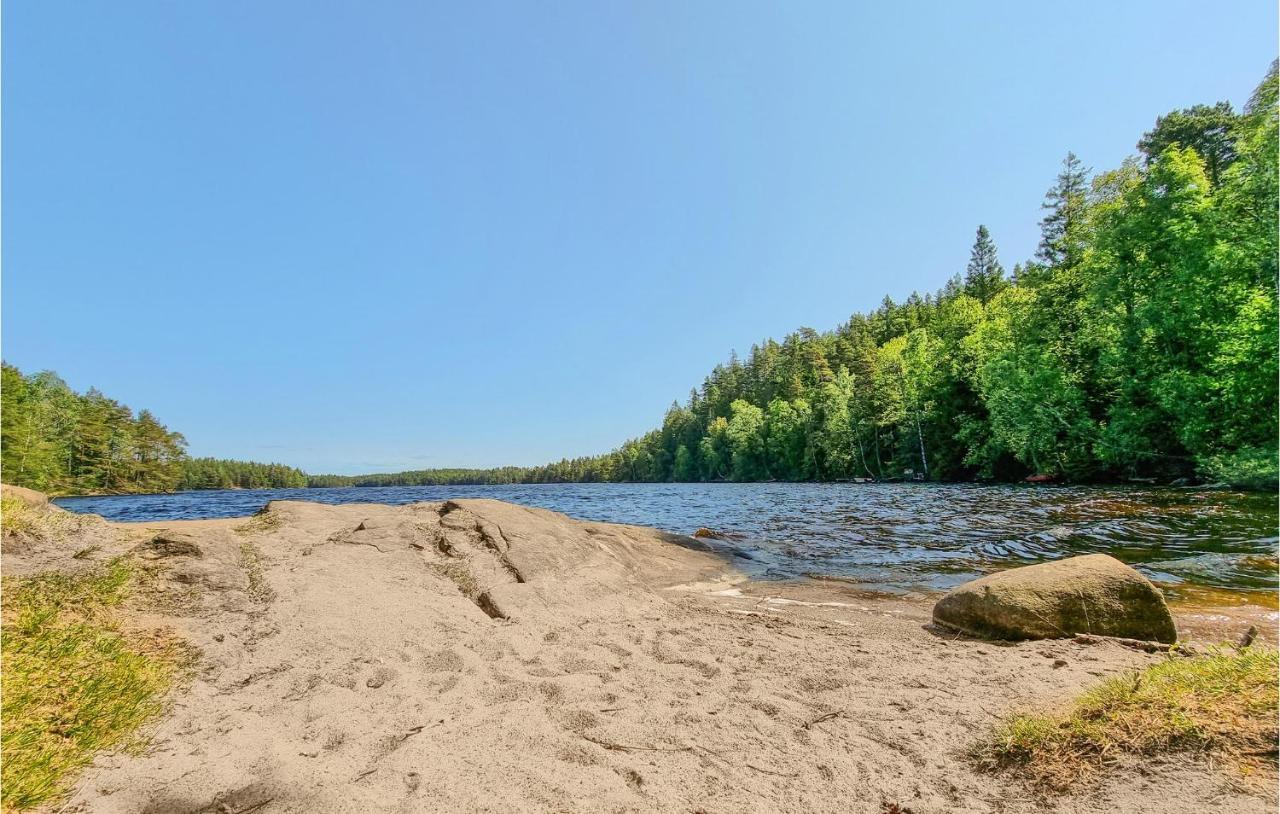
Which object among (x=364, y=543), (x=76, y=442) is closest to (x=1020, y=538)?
(x=364, y=543)

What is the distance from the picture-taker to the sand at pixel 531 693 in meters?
2.81

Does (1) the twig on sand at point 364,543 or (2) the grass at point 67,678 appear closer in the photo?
(2) the grass at point 67,678

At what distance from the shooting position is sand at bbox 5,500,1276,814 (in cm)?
281

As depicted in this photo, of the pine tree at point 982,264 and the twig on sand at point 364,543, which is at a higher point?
the pine tree at point 982,264

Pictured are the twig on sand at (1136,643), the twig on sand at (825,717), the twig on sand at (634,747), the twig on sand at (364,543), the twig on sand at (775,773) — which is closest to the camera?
the twig on sand at (775,773)

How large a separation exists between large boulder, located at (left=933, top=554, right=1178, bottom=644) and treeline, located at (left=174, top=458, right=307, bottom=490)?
12493 centimetres

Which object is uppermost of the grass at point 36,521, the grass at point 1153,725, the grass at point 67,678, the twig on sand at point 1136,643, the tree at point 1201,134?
the tree at point 1201,134

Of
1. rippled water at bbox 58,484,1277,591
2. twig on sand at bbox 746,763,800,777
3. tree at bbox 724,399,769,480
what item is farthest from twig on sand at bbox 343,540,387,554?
tree at bbox 724,399,769,480

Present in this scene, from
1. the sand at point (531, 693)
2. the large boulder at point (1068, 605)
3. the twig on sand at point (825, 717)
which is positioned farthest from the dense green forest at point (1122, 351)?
the twig on sand at point (825, 717)

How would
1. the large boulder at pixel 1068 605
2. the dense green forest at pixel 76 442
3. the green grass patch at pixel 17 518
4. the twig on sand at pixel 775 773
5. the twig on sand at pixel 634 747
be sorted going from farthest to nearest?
the dense green forest at pixel 76 442, the large boulder at pixel 1068 605, the green grass patch at pixel 17 518, the twig on sand at pixel 634 747, the twig on sand at pixel 775 773

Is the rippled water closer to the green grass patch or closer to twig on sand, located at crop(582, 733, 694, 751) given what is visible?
twig on sand, located at crop(582, 733, 694, 751)

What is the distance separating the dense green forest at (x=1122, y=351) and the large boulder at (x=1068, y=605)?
17818 millimetres

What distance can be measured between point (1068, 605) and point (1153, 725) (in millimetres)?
4183

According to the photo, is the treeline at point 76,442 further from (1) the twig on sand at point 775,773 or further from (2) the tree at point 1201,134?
(2) the tree at point 1201,134
